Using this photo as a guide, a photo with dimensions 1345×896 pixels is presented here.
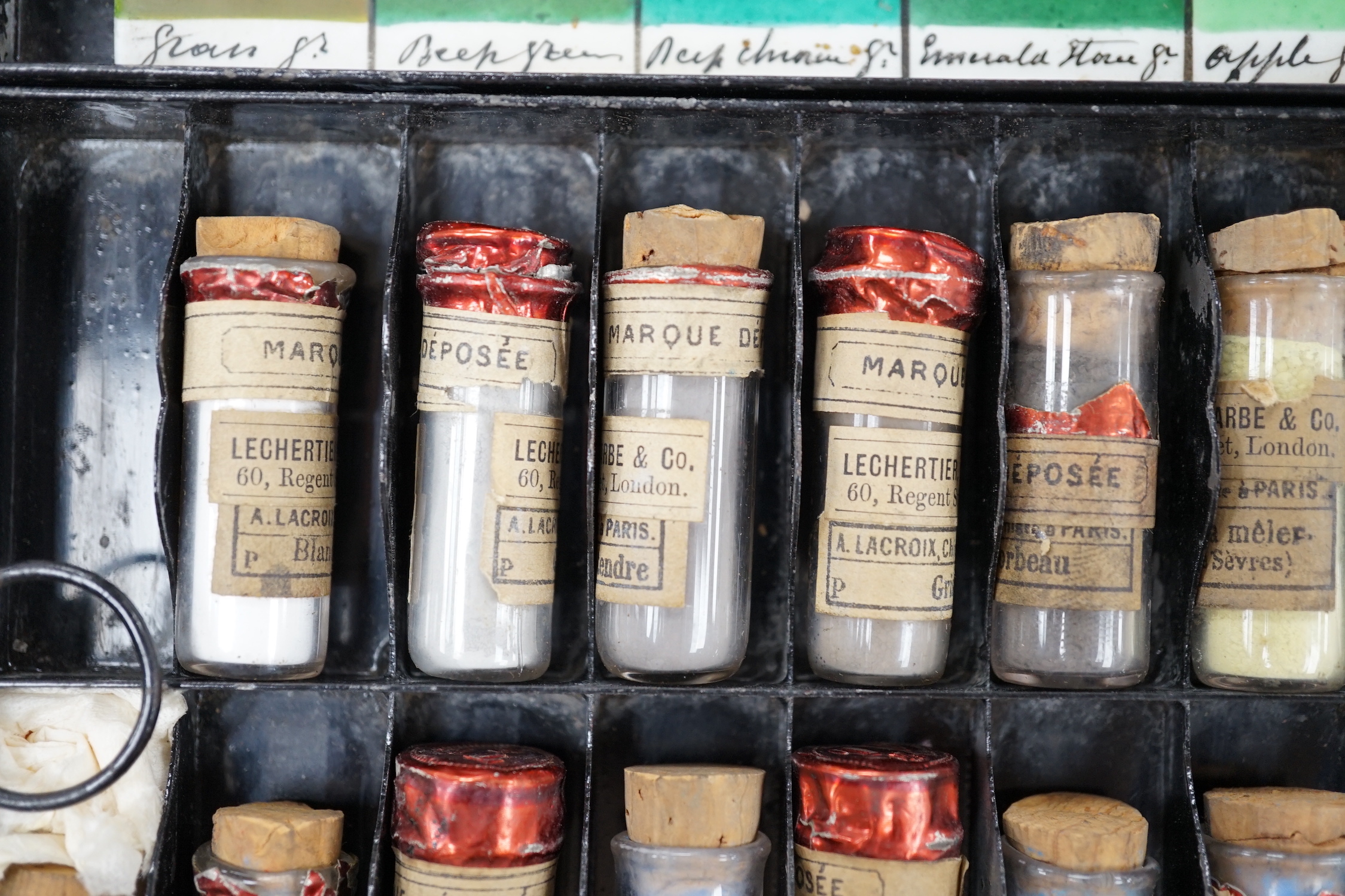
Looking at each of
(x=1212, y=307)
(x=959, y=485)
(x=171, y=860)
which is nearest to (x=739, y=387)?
(x=959, y=485)

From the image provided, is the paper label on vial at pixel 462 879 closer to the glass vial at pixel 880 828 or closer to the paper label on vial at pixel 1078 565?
the glass vial at pixel 880 828

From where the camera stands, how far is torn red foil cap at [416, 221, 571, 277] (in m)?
0.91

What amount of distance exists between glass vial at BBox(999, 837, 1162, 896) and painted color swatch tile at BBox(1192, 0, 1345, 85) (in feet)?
2.46

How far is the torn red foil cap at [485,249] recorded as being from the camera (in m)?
0.91

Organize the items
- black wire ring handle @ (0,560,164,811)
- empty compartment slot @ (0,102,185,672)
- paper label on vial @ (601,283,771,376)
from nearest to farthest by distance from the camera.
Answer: black wire ring handle @ (0,560,164,811)
paper label on vial @ (601,283,771,376)
empty compartment slot @ (0,102,185,672)

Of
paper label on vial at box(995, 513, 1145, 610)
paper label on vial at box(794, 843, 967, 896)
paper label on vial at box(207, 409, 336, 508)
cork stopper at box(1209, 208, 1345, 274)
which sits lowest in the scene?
paper label on vial at box(794, 843, 967, 896)

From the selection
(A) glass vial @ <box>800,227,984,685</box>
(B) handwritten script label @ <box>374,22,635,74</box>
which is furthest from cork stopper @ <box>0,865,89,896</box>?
(B) handwritten script label @ <box>374,22,635,74</box>

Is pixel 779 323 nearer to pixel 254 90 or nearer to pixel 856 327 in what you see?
pixel 856 327

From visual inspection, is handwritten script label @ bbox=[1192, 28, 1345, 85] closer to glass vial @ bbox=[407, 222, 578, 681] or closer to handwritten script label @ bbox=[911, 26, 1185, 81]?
handwritten script label @ bbox=[911, 26, 1185, 81]

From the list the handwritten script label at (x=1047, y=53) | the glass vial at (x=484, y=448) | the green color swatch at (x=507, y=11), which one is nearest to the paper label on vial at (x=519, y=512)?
the glass vial at (x=484, y=448)

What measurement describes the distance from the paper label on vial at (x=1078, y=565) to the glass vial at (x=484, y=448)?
0.41 m

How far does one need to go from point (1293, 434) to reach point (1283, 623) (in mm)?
159

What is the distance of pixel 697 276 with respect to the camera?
35.5 inches

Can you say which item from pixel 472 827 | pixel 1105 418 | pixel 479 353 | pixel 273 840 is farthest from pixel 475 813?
pixel 1105 418
